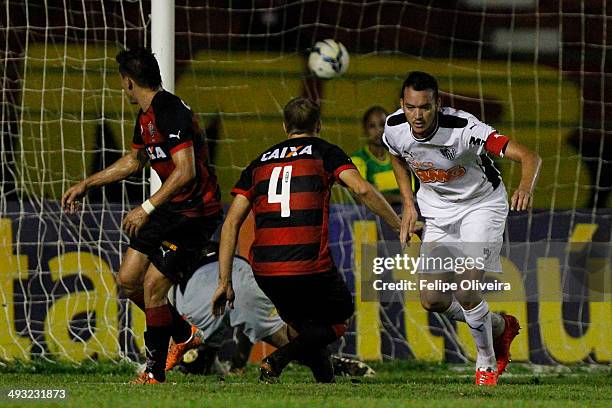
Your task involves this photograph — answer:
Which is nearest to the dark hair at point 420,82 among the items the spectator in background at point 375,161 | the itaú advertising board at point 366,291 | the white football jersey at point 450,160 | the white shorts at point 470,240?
the white football jersey at point 450,160

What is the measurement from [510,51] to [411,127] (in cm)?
537

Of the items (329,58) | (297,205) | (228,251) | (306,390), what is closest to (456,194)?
(297,205)

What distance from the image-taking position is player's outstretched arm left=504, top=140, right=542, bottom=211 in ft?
21.9

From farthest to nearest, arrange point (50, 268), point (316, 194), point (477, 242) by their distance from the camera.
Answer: point (50, 268) → point (477, 242) → point (316, 194)

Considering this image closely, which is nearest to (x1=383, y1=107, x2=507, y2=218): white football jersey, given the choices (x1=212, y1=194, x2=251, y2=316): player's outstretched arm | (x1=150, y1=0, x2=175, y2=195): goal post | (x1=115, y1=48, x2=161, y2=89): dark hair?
(x1=212, y1=194, x2=251, y2=316): player's outstretched arm

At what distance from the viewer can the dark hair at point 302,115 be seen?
24.3ft

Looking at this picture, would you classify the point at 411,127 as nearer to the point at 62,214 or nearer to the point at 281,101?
the point at 62,214

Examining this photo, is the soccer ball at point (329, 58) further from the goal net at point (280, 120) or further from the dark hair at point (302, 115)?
the dark hair at point (302, 115)

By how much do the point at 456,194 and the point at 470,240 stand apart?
298 mm

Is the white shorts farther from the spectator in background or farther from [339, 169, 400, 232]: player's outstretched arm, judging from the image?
the spectator in background

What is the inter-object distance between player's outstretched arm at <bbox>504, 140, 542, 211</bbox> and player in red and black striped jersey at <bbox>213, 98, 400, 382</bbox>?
0.75m

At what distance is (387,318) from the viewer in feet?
32.2

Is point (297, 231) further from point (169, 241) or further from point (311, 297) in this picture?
point (169, 241)

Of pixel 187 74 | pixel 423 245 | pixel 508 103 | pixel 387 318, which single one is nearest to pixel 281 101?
pixel 187 74
